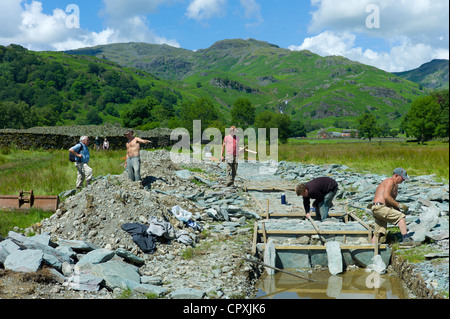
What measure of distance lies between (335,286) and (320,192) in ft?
9.16

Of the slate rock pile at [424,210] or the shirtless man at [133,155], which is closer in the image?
the slate rock pile at [424,210]

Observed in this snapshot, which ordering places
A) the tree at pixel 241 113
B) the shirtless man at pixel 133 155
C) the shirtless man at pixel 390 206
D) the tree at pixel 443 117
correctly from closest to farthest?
the shirtless man at pixel 390 206, the shirtless man at pixel 133 155, the tree at pixel 443 117, the tree at pixel 241 113

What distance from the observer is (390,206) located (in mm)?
7836

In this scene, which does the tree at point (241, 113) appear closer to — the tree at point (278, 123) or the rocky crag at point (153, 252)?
the tree at point (278, 123)

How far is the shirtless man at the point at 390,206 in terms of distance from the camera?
7.69 metres

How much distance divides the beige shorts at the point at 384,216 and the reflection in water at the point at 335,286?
3.62 feet

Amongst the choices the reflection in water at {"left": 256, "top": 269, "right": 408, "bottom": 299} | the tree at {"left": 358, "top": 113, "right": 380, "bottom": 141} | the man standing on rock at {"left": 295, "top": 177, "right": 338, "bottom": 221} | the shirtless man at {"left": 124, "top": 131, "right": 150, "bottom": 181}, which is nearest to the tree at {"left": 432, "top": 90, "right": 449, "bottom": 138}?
the tree at {"left": 358, "top": 113, "right": 380, "bottom": 141}

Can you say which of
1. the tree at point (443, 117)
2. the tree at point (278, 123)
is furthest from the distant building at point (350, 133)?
the tree at point (443, 117)

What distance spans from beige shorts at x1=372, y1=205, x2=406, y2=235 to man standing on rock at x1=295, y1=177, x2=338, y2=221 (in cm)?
149

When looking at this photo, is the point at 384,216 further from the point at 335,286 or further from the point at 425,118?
the point at 425,118

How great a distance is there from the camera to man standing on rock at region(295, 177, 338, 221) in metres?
8.93

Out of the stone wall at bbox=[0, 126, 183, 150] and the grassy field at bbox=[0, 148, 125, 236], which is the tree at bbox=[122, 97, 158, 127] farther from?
the grassy field at bbox=[0, 148, 125, 236]

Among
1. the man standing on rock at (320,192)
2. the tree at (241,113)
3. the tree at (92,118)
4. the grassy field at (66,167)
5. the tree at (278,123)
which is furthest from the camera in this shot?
the tree at (92,118)

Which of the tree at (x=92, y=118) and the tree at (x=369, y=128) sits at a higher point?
the tree at (x=92, y=118)
